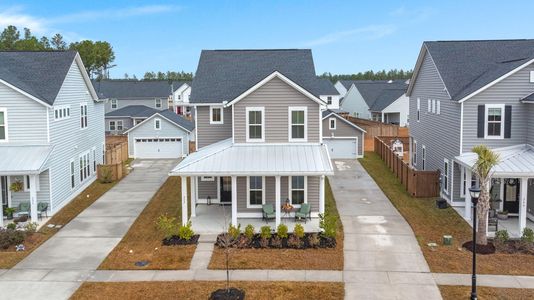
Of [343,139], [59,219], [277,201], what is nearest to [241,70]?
[277,201]

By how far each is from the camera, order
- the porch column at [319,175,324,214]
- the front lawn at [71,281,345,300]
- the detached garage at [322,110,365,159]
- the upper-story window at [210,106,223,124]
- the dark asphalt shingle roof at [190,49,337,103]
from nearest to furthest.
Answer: the front lawn at [71,281,345,300] → the porch column at [319,175,324,214] → the upper-story window at [210,106,223,124] → the dark asphalt shingle roof at [190,49,337,103] → the detached garage at [322,110,365,159]

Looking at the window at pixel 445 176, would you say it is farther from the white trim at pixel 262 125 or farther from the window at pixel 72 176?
the window at pixel 72 176

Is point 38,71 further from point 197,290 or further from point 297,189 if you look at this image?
point 197,290

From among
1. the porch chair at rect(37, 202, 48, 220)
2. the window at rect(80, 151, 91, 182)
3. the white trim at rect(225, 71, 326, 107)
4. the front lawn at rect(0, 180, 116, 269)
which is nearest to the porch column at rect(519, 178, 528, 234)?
the white trim at rect(225, 71, 326, 107)

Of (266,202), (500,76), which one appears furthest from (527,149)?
(266,202)

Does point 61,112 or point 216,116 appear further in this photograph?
point 216,116

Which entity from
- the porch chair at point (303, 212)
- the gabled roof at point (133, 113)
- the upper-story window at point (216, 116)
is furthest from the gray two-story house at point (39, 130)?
the gabled roof at point (133, 113)

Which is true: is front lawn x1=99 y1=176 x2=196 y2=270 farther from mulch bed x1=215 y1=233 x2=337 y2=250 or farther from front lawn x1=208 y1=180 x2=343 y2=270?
mulch bed x1=215 y1=233 x2=337 y2=250
